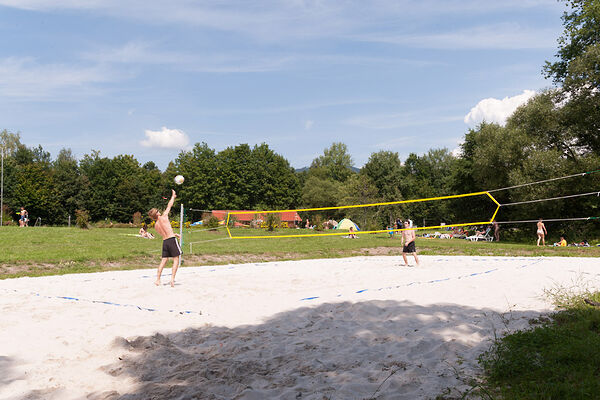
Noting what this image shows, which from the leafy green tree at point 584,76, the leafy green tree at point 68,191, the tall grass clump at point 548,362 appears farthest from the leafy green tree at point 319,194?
the tall grass clump at point 548,362

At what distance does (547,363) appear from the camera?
10.3ft

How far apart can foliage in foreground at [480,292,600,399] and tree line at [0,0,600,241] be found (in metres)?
20.8

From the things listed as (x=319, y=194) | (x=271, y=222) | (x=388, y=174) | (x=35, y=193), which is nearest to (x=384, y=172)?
(x=388, y=174)

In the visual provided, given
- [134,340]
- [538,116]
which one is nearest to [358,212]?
[538,116]

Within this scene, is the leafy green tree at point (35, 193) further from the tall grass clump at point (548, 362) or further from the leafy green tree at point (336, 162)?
the tall grass clump at point (548, 362)

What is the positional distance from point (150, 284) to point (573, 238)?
22.7 m

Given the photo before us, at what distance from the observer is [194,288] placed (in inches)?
275

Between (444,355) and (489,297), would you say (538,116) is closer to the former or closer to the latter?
(489,297)

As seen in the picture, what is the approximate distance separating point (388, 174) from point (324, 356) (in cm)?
5271

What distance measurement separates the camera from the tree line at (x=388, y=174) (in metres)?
22.1

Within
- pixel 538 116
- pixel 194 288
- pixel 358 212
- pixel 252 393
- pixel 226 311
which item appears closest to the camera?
pixel 252 393

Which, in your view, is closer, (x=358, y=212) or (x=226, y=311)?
(x=226, y=311)

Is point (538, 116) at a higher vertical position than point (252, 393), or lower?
higher

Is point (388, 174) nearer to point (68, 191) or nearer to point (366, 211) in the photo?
point (366, 211)
